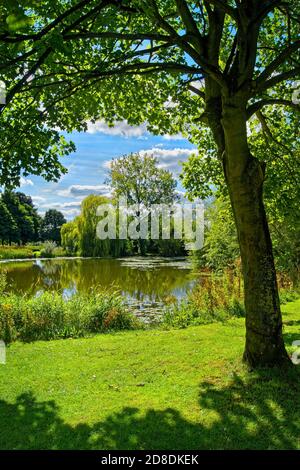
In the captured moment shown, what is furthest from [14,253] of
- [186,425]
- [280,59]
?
[186,425]

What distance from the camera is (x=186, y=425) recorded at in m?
3.86

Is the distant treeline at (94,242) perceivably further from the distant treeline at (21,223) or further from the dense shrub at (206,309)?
the dense shrub at (206,309)

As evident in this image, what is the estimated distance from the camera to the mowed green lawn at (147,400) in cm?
362

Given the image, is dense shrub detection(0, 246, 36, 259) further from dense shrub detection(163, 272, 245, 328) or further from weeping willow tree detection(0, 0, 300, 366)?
weeping willow tree detection(0, 0, 300, 366)

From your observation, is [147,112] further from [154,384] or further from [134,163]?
[134,163]

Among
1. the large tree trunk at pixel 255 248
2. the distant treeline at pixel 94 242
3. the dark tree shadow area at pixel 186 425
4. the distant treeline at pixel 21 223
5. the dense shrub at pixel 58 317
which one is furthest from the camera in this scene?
the distant treeline at pixel 21 223

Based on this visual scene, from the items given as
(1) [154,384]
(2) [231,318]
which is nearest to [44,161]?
(1) [154,384]

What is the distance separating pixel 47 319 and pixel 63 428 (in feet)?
17.7

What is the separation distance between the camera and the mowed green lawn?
3617 millimetres

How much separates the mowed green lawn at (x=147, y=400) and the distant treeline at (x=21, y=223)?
3303cm

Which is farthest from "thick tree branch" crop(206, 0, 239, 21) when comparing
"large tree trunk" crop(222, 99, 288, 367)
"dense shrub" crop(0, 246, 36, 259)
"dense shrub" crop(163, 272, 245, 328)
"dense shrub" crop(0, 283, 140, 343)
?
"dense shrub" crop(0, 246, 36, 259)

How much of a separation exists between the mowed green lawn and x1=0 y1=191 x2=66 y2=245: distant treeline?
33.0m

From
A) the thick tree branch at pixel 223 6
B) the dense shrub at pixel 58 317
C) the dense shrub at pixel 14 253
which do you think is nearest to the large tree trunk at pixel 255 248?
the thick tree branch at pixel 223 6

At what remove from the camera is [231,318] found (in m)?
10.0
